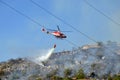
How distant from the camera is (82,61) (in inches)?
5576

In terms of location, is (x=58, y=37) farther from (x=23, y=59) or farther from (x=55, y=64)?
(x=23, y=59)

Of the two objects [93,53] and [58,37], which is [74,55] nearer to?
[93,53]

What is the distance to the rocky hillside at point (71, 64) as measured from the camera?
367 ft

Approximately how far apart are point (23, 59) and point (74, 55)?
63.6 ft

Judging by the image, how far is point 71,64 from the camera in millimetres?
135000

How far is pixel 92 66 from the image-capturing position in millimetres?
120000

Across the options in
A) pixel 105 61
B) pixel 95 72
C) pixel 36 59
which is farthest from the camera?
pixel 36 59

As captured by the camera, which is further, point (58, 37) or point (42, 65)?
point (42, 65)

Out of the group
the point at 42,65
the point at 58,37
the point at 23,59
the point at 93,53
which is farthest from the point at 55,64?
the point at 58,37

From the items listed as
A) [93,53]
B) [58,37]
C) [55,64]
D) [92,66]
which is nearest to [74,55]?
[93,53]

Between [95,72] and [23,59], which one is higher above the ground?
[23,59]

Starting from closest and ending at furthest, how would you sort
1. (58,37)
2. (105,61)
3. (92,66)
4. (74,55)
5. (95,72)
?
(58,37) → (95,72) → (92,66) → (105,61) → (74,55)

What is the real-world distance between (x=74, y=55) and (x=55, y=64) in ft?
60.4

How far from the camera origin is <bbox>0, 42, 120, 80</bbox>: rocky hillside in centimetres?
11171
